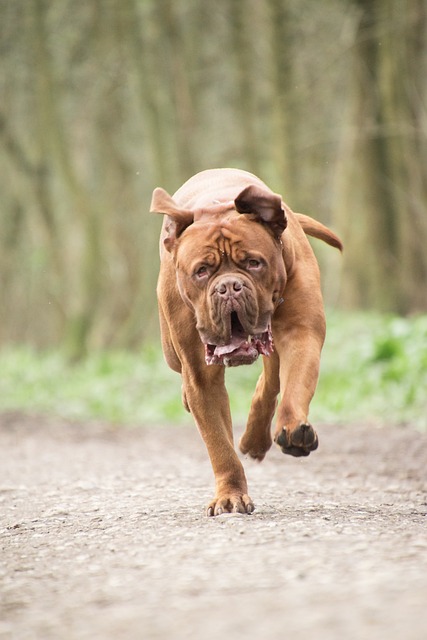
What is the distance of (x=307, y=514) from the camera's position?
5.58m

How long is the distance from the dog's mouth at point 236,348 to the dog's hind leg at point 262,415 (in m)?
0.96

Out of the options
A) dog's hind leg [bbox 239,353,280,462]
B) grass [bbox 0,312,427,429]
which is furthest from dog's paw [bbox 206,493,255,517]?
grass [bbox 0,312,427,429]

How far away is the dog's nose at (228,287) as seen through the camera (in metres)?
5.35

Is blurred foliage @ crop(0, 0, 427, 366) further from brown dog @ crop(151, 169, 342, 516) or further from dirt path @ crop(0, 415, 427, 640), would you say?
brown dog @ crop(151, 169, 342, 516)

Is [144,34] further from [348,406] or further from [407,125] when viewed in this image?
[348,406]

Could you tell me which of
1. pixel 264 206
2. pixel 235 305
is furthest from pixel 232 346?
→ pixel 264 206

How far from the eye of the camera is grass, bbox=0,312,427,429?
12.6 m

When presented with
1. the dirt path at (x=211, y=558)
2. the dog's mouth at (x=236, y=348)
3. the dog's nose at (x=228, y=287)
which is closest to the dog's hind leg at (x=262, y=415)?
the dirt path at (x=211, y=558)

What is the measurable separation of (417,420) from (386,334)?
2.61 metres

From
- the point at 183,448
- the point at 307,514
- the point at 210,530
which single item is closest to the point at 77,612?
the point at 210,530

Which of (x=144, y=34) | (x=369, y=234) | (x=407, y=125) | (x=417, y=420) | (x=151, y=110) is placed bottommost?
(x=417, y=420)

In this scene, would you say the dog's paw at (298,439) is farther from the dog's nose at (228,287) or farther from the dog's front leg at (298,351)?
the dog's nose at (228,287)

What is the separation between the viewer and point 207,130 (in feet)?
90.1

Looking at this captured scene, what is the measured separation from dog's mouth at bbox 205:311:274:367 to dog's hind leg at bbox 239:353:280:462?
96 cm
